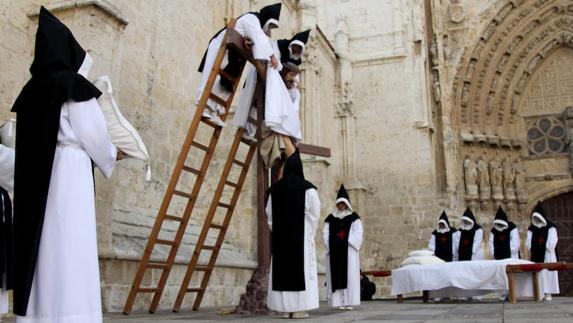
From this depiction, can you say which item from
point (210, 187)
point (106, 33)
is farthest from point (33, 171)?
point (210, 187)

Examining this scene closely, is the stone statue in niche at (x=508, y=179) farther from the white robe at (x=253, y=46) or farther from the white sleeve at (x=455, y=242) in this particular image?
the white robe at (x=253, y=46)

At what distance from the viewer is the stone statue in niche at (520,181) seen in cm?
1778

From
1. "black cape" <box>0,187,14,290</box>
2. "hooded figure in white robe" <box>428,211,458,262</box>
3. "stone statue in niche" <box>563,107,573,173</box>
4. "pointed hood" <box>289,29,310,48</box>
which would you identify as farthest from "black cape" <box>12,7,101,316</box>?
"stone statue in niche" <box>563,107,573,173</box>

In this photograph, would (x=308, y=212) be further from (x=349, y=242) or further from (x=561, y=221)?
(x=561, y=221)

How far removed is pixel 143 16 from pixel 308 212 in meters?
4.30

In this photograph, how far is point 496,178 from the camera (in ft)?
58.5

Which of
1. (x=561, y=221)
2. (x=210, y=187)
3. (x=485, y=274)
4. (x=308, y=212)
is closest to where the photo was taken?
(x=308, y=212)

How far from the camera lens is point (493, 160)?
18.1m

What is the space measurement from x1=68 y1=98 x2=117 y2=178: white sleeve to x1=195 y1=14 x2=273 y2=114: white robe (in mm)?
2616

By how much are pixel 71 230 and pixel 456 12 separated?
1786 cm

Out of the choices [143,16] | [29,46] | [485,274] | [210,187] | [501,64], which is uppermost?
[501,64]

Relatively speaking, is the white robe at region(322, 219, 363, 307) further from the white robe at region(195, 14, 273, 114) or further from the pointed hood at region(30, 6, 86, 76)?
the pointed hood at region(30, 6, 86, 76)

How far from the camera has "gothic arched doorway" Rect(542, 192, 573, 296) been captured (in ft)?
56.2

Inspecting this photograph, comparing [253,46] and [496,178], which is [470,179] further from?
[253,46]
